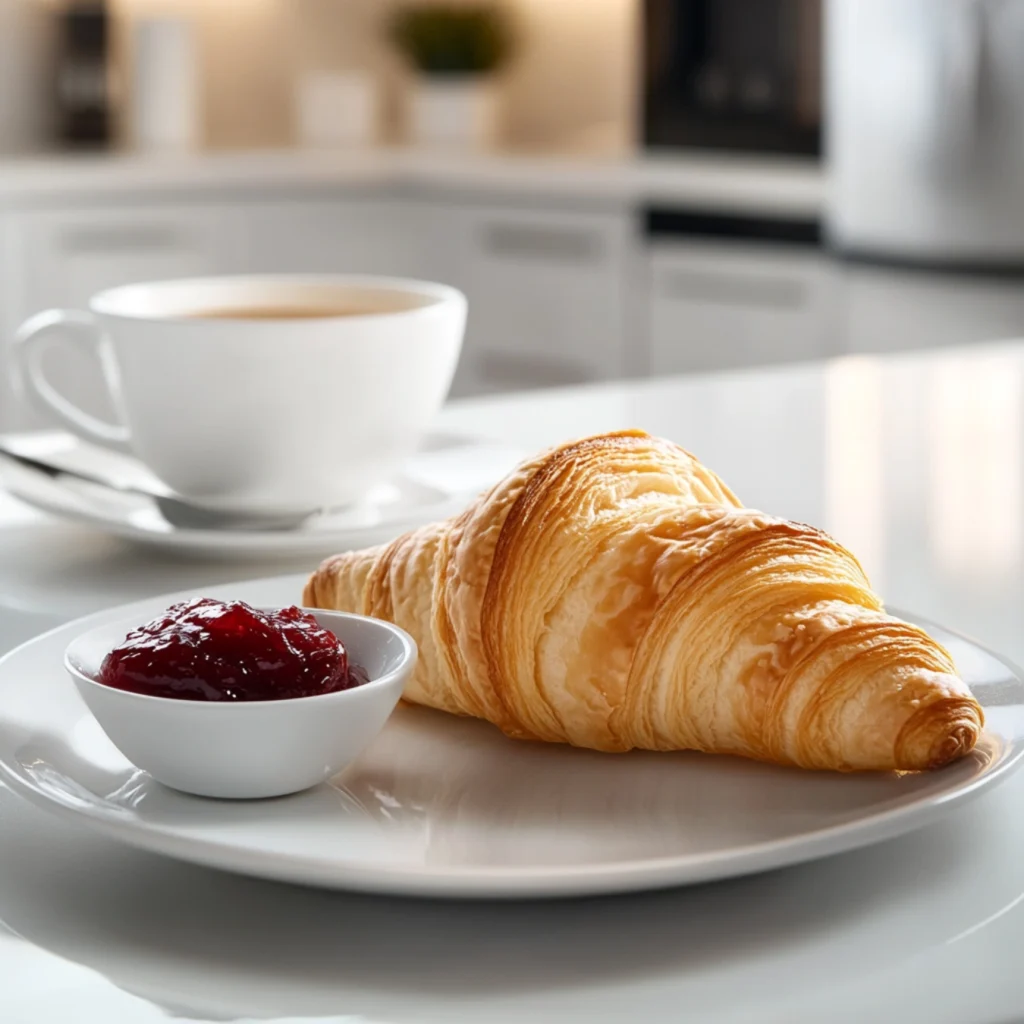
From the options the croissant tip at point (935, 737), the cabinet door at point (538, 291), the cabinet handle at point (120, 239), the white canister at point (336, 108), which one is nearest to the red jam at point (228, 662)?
the croissant tip at point (935, 737)

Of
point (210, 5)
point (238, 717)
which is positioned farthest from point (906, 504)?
point (210, 5)

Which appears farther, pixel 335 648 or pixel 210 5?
pixel 210 5

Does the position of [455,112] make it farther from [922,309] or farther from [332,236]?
[922,309]

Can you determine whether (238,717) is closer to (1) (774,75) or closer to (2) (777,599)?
(2) (777,599)

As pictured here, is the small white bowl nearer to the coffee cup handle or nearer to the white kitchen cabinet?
the coffee cup handle

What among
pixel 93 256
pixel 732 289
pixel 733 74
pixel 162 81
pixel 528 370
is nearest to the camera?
pixel 732 289

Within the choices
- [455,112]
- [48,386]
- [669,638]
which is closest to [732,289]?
[455,112]
